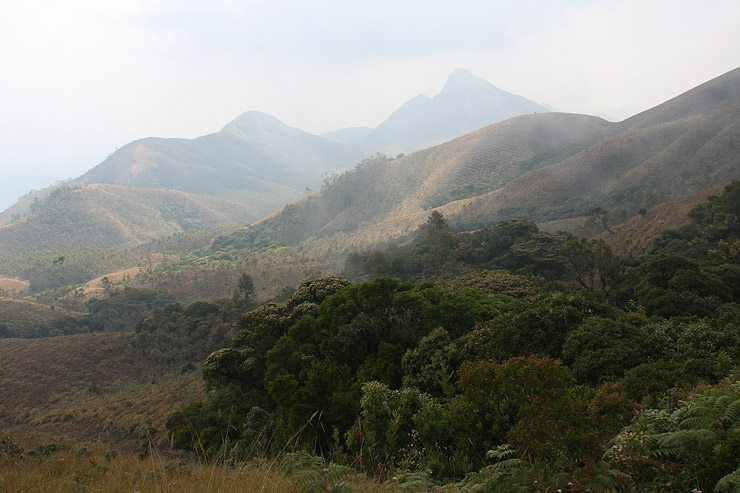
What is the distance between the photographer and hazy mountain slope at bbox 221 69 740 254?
215 feet

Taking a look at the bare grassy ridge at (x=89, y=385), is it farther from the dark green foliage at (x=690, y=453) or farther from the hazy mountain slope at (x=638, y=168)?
the hazy mountain slope at (x=638, y=168)

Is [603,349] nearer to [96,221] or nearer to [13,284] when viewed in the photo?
[13,284]

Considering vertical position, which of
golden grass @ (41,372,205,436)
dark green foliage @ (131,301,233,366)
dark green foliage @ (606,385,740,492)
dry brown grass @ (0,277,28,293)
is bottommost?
golden grass @ (41,372,205,436)

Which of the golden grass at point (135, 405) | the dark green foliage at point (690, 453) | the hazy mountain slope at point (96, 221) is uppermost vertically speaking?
the hazy mountain slope at point (96, 221)

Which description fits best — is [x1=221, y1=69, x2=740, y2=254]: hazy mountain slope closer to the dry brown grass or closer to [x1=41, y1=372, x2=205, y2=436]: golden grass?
[x1=41, y1=372, x2=205, y2=436]: golden grass

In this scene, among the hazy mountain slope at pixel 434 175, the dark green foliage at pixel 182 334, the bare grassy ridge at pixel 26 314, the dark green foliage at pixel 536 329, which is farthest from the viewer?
the hazy mountain slope at pixel 434 175

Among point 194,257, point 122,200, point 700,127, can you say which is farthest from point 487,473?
point 122,200

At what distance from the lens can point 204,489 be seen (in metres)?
3.43

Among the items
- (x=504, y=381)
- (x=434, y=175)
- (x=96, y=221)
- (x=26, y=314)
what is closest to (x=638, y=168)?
(x=434, y=175)

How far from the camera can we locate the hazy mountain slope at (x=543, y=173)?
2581 inches

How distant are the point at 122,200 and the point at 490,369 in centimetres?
16132

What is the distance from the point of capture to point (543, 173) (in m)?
83.3

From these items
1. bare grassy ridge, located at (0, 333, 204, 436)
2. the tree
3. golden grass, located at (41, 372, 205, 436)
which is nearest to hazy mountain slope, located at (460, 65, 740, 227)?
golden grass, located at (41, 372, 205, 436)

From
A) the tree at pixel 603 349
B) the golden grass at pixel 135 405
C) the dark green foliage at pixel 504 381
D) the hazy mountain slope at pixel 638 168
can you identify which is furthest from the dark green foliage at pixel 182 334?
the hazy mountain slope at pixel 638 168
